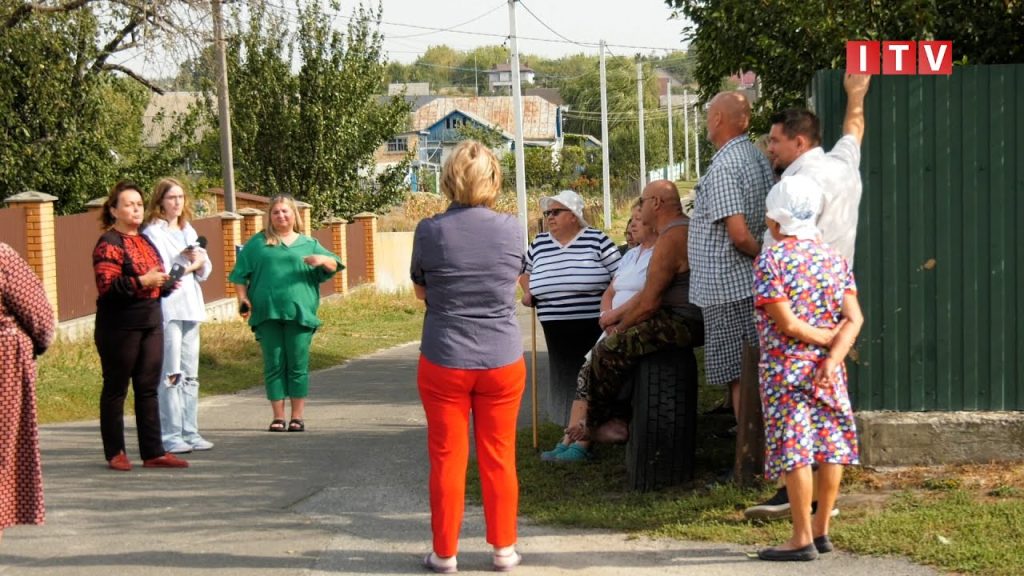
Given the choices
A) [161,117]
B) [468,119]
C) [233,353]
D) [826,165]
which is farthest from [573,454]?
[468,119]

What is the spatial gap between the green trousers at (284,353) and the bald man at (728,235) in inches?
143

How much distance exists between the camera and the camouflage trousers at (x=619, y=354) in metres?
7.20

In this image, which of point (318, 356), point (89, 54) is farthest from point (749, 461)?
point (89, 54)

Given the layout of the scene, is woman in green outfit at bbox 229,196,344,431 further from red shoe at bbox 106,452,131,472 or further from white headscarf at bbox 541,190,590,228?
white headscarf at bbox 541,190,590,228

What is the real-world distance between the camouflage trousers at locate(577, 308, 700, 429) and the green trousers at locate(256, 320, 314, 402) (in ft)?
8.77

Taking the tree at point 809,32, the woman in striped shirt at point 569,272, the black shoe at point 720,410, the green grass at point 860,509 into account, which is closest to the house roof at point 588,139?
the tree at point 809,32

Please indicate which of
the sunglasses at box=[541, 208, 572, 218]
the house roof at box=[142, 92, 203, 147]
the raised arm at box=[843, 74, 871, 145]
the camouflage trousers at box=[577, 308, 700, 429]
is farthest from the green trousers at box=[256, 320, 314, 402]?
the house roof at box=[142, 92, 203, 147]

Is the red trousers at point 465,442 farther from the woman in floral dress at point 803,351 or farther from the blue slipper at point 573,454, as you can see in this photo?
the blue slipper at point 573,454

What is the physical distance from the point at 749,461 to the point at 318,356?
1008cm

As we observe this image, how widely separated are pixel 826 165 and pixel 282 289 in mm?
4462

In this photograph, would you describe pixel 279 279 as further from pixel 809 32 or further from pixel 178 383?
pixel 809 32

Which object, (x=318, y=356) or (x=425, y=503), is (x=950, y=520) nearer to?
(x=425, y=503)

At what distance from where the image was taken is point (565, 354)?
28.4 ft

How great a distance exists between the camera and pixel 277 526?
6828mm
